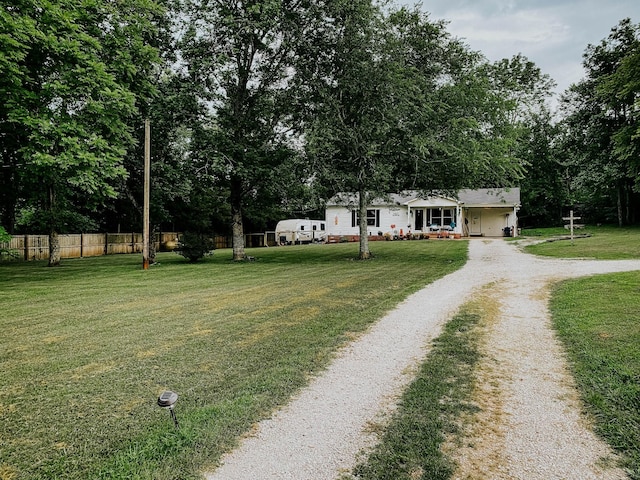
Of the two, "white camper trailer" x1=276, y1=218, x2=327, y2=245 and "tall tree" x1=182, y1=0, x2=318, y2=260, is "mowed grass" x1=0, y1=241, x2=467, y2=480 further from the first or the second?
"white camper trailer" x1=276, y1=218, x2=327, y2=245

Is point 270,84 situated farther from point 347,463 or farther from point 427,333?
point 347,463

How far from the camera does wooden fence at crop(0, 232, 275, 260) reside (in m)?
21.9

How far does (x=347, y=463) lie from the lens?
2695 mm

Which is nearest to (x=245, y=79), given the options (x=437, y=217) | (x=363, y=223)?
(x=363, y=223)

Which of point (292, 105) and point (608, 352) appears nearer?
point (608, 352)

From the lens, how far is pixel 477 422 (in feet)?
10.6

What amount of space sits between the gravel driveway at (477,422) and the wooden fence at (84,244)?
2007 cm

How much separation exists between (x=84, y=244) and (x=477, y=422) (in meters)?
26.5

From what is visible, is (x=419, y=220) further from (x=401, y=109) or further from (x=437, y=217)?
A: (x=401, y=109)

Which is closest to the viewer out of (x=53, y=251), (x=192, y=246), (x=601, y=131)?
(x=53, y=251)

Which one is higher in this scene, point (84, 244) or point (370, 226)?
point (370, 226)

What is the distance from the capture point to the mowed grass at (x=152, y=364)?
9.30 ft

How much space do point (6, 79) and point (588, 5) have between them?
17362mm

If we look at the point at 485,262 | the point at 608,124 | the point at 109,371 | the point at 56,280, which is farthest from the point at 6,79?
the point at 608,124
